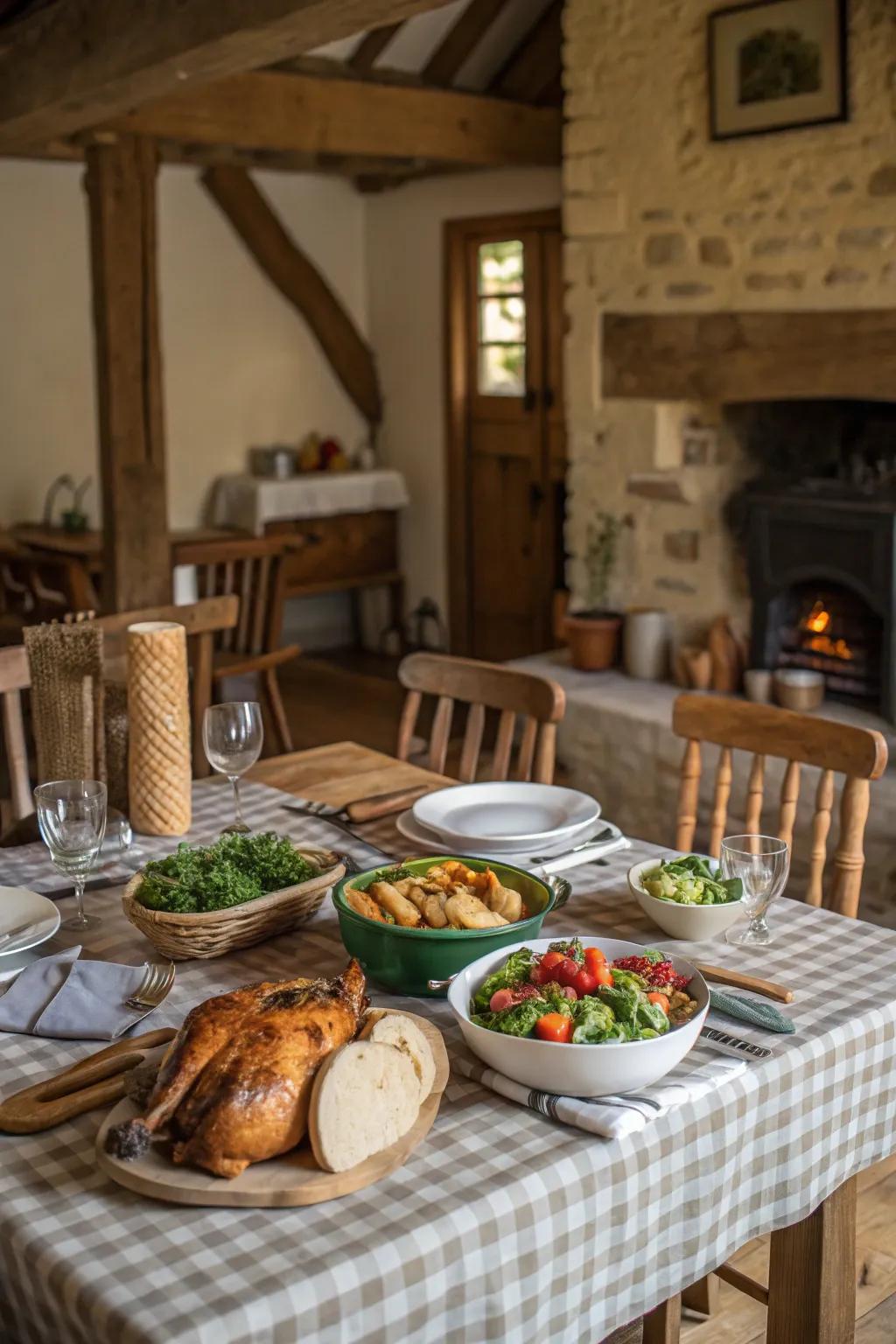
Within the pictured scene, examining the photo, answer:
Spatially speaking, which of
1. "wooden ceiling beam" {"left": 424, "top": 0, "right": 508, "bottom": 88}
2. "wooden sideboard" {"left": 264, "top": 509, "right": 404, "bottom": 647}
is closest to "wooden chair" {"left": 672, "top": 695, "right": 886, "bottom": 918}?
"wooden ceiling beam" {"left": 424, "top": 0, "right": 508, "bottom": 88}

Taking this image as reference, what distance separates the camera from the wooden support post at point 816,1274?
154 cm

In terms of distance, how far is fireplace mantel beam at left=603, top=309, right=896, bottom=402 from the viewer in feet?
13.1

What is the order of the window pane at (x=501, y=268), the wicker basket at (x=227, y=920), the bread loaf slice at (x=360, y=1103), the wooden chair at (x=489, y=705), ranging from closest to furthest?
1. the bread loaf slice at (x=360, y=1103)
2. the wicker basket at (x=227, y=920)
3. the wooden chair at (x=489, y=705)
4. the window pane at (x=501, y=268)

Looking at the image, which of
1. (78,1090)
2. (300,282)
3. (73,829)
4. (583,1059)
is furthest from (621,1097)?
(300,282)

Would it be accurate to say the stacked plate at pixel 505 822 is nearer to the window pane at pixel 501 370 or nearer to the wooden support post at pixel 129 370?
the wooden support post at pixel 129 370

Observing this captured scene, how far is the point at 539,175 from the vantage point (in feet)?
20.6

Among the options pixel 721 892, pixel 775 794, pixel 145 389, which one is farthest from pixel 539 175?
pixel 721 892

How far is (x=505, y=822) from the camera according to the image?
6.88 ft

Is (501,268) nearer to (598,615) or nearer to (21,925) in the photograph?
(598,615)

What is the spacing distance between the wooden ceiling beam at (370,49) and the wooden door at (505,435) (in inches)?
37.9

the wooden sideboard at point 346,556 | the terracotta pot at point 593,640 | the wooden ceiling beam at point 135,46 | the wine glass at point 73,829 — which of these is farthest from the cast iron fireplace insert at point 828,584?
the wooden sideboard at point 346,556

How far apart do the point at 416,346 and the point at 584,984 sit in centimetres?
609

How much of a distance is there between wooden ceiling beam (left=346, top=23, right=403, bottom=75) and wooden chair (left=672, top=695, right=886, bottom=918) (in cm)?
419

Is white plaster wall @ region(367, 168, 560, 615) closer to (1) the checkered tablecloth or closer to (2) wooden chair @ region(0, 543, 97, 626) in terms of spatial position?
(2) wooden chair @ region(0, 543, 97, 626)
